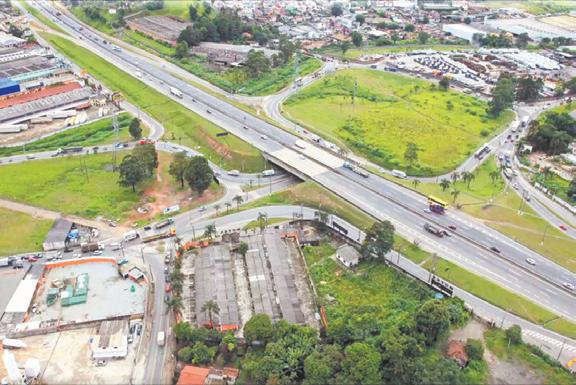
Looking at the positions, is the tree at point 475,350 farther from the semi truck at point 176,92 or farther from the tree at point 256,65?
the tree at point 256,65

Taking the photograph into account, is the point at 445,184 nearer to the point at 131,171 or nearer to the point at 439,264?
the point at 439,264

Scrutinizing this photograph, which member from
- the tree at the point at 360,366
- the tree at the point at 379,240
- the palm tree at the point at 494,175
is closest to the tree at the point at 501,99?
the palm tree at the point at 494,175

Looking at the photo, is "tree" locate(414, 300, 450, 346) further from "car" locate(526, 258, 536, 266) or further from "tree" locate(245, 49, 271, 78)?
"tree" locate(245, 49, 271, 78)

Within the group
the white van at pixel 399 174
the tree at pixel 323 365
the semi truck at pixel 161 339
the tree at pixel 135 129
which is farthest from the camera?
the tree at pixel 135 129

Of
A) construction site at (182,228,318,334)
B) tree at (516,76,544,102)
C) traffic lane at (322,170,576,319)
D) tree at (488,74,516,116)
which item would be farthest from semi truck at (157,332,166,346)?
tree at (516,76,544,102)

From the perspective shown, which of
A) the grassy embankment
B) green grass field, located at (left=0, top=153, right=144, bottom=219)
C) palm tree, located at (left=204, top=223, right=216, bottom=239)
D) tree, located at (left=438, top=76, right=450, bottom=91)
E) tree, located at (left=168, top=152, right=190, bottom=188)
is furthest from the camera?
tree, located at (left=438, top=76, right=450, bottom=91)
